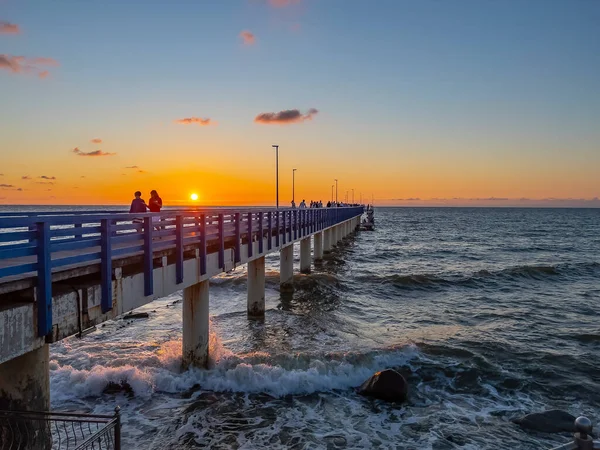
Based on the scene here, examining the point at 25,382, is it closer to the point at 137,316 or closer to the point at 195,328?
the point at 195,328

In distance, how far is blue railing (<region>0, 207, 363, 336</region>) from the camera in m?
5.84

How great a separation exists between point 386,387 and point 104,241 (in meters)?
7.99

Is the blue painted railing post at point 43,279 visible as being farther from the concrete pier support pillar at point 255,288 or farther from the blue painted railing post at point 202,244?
the concrete pier support pillar at point 255,288

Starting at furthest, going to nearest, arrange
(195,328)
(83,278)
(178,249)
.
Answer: (195,328)
(178,249)
(83,278)

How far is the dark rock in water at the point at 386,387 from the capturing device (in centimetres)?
1158

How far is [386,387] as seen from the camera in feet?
38.2

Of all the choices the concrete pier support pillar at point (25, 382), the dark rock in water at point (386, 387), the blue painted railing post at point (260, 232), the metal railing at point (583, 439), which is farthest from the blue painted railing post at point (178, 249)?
the metal railing at point (583, 439)

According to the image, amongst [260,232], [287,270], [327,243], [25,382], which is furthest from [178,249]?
[327,243]

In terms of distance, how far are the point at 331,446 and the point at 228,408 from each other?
288 centimetres

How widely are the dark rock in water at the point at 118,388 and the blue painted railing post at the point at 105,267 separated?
5.45 m

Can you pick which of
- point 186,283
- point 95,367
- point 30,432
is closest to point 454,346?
point 186,283

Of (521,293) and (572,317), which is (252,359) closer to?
(572,317)

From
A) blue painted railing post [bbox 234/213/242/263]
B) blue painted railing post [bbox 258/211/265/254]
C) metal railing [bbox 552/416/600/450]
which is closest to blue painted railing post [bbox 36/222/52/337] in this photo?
metal railing [bbox 552/416/600/450]

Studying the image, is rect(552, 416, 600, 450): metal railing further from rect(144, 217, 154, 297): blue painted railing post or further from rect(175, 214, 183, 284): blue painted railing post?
rect(175, 214, 183, 284): blue painted railing post
